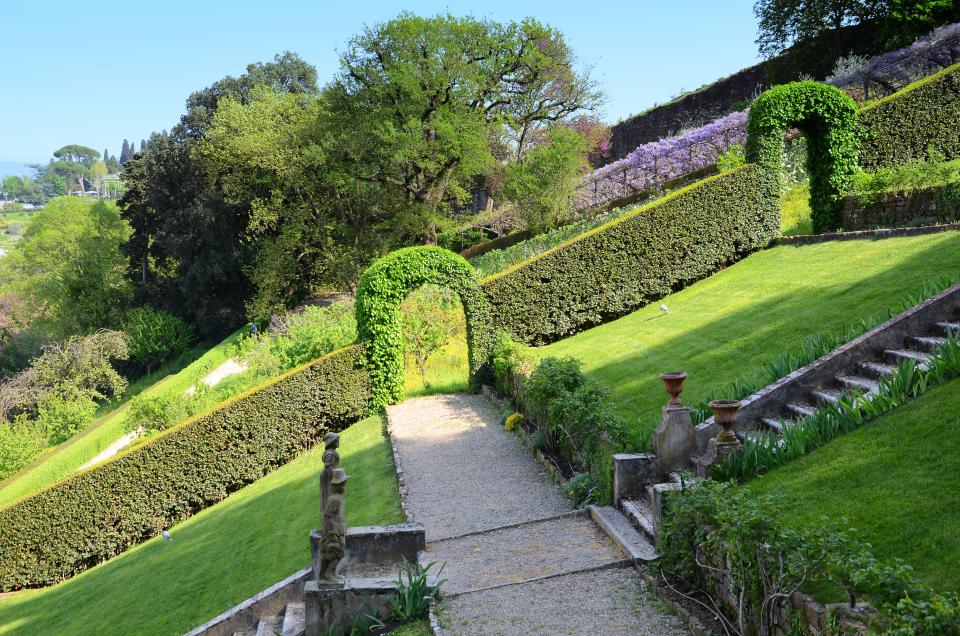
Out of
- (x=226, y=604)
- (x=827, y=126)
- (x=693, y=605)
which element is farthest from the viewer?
(x=827, y=126)

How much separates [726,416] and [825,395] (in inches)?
68.8

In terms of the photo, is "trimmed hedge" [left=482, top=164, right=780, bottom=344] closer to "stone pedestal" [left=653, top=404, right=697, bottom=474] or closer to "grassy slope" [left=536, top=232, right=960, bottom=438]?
"grassy slope" [left=536, top=232, right=960, bottom=438]

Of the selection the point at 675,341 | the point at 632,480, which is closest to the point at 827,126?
the point at 675,341

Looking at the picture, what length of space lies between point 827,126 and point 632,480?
12.8 metres

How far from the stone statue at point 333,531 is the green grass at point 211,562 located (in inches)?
98.3

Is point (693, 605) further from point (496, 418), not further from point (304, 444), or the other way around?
point (304, 444)

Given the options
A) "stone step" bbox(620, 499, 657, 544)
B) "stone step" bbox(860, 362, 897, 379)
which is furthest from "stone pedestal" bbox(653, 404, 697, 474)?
"stone step" bbox(860, 362, 897, 379)

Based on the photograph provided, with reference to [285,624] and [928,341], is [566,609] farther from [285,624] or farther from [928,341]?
[928,341]

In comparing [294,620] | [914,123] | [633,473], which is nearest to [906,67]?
[914,123]

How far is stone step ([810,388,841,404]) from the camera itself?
28.0ft

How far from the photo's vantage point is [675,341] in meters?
14.1

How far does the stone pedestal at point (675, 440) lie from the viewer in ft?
27.4

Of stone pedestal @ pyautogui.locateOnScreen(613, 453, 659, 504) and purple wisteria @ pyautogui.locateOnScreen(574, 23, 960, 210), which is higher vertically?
purple wisteria @ pyautogui.locateOnScreen(574, 23, 960, 210)

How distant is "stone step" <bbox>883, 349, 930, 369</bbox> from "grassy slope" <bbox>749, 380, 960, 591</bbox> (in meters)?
1.02
